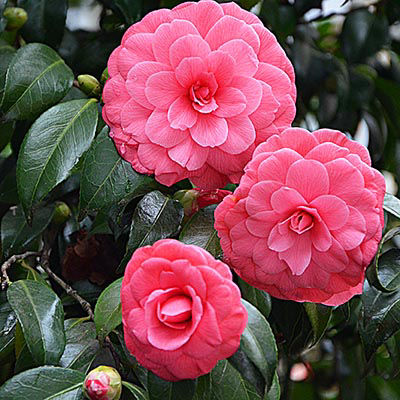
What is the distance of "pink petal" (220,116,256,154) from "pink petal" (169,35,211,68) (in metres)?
0.07

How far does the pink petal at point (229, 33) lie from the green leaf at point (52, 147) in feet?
0.59

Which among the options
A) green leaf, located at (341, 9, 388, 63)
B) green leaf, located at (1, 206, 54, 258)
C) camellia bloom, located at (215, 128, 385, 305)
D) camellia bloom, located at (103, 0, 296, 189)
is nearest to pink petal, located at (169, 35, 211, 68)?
camellia bloom, located at (103, 0, 296, 189)

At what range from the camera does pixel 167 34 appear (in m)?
0.69

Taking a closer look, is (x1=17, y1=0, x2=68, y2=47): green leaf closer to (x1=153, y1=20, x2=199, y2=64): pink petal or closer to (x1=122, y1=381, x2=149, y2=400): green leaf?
(x1=153, y1=20, x2=199, y2=64): pink petal

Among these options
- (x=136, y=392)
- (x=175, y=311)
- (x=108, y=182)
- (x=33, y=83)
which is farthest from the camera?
(x=33, y=83)

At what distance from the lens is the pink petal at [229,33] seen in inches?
27.3

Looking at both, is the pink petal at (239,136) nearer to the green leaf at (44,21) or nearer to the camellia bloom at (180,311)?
the camellia bloom at (180,311)

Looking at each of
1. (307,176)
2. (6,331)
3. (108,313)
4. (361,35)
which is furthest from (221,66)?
(361,35)

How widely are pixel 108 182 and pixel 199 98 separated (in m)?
0.13

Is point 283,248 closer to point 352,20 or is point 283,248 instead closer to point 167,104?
point 167,104

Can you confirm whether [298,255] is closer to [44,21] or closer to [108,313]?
[108,313]

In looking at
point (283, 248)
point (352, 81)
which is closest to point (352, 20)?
point (352, 81)

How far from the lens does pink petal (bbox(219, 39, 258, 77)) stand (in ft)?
2.26

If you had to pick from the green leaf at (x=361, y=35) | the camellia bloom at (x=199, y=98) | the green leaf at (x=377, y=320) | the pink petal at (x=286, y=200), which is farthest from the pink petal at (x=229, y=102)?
the green leaf at (x=361, y=35)
